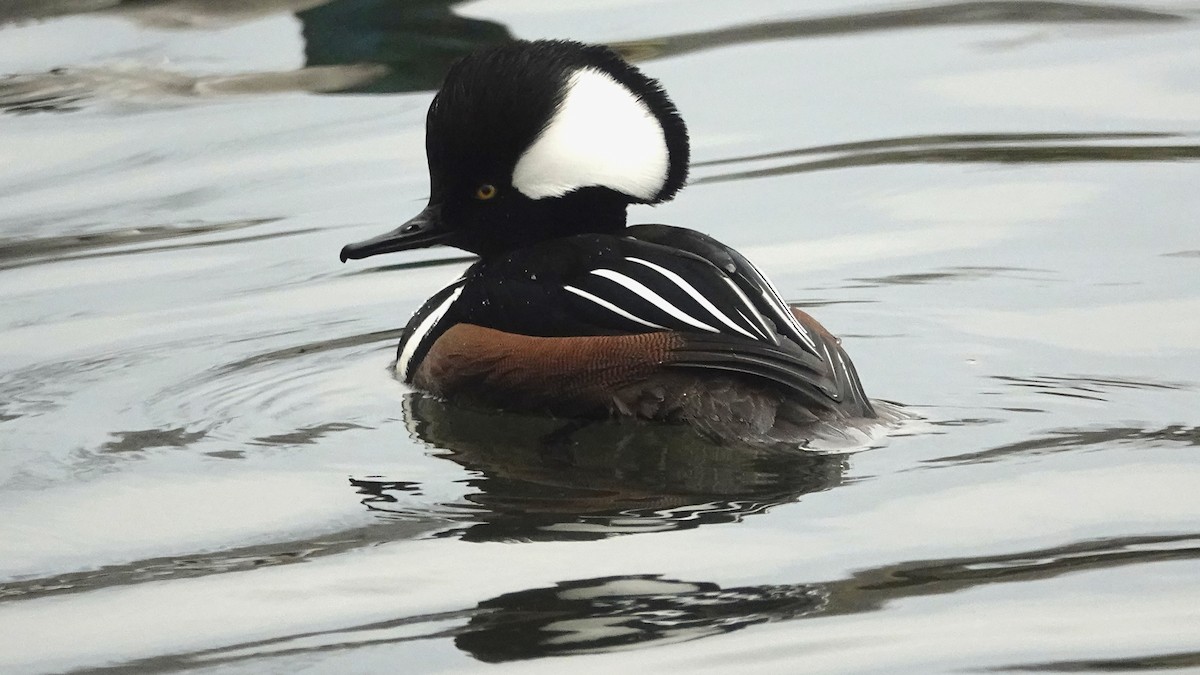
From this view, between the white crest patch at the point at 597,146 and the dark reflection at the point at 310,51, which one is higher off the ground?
the dark reflection at the point at 310,51

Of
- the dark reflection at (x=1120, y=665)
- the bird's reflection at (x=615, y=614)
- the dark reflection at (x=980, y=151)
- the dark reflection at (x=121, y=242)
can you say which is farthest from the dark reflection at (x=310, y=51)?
the dark reflection at (x=1120, y=665)

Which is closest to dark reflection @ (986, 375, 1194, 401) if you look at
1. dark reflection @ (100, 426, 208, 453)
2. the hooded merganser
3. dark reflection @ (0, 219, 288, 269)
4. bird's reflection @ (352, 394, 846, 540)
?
the hooded merganser

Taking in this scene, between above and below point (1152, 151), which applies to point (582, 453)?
below

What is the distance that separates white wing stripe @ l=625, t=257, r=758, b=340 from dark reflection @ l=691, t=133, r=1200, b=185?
3170mm

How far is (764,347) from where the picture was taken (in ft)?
14.5

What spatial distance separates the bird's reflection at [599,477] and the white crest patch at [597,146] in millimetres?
706

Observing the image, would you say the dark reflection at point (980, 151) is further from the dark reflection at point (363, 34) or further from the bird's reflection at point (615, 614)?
the bird's reflection at point (615, 614)

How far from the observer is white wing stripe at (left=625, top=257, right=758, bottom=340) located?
4.46 meters

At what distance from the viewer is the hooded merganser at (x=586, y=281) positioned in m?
4.48

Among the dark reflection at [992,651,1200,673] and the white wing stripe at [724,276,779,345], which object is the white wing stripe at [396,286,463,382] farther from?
the dark reflection at [992,651,1200,673]

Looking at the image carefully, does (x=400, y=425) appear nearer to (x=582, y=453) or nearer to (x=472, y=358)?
(x=472, y=358)

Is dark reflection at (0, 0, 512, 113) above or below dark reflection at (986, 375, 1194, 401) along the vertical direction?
above

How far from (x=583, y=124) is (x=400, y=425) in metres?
0.98

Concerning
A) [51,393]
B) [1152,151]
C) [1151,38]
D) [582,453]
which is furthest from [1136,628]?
[1151,38]
